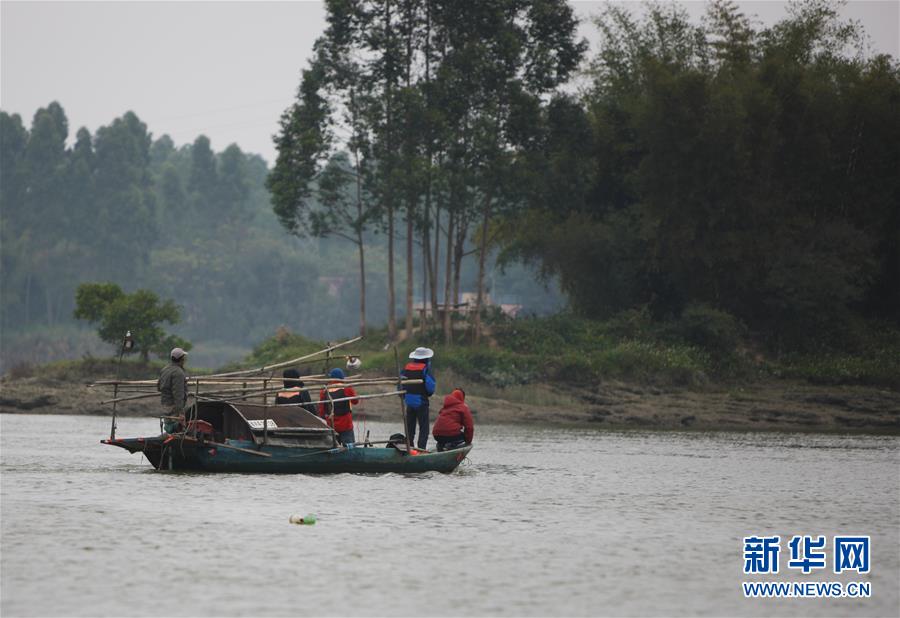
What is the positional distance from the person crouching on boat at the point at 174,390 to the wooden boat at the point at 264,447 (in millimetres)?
215

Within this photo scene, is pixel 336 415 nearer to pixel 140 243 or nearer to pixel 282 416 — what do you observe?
pixel 282 416

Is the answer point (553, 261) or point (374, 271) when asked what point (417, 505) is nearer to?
point (553, 261)

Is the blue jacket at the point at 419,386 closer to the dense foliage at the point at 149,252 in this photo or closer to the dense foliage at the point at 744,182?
the dense foliage at the point at 744,182

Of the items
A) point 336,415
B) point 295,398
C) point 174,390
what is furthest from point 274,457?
point 174,390

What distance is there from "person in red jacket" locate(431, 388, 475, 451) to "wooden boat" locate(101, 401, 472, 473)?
0.62 meters

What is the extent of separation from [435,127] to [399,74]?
284 cm

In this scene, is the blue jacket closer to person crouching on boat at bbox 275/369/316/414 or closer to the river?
the river

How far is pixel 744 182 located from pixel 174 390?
32.4 metres

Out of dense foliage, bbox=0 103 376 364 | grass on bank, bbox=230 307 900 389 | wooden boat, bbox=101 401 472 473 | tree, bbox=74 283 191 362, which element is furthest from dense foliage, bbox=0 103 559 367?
wooden boat, bbox=101 401 472 473

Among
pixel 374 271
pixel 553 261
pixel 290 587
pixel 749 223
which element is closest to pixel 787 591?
pixel 290 587

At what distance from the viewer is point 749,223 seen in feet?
162

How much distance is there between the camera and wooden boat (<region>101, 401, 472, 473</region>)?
21.2 metres

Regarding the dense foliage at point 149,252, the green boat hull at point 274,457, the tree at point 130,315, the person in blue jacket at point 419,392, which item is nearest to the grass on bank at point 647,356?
the tree at point 130,315

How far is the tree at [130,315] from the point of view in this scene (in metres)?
50.7
